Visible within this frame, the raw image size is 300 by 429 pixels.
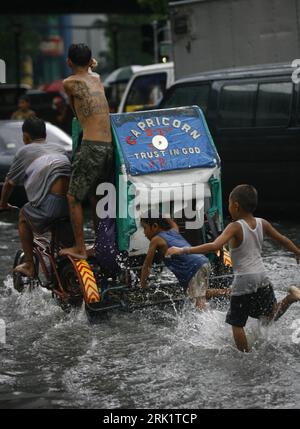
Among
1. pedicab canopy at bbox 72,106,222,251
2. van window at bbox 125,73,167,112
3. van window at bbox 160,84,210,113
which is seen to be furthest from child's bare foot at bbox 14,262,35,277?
van window at bbox 125,73,167,112

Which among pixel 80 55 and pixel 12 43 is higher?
pixel 80 55

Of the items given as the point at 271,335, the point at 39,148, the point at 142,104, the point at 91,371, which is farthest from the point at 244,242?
the point at 142,104

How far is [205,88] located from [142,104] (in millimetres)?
5369

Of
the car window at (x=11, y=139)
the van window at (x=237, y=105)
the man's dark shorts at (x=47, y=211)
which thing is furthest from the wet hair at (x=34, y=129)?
the car window at (x=11, y=139)

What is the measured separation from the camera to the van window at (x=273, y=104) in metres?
12.8

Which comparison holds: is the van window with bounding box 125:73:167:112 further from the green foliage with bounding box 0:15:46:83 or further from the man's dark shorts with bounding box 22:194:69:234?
the green foliage with bounding box 0:15:46:83

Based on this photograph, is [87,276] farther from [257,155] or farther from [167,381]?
[257,155]

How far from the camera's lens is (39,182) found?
852cm

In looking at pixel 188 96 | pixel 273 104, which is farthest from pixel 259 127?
pixel 188 96

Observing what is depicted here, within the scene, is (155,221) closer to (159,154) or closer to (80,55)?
(159,154)

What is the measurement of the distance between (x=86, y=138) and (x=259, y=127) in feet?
17.1

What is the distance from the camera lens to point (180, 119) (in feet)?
27.7

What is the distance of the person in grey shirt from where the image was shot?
27.8ft

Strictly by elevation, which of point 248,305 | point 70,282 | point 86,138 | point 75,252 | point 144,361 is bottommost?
point 144,361
